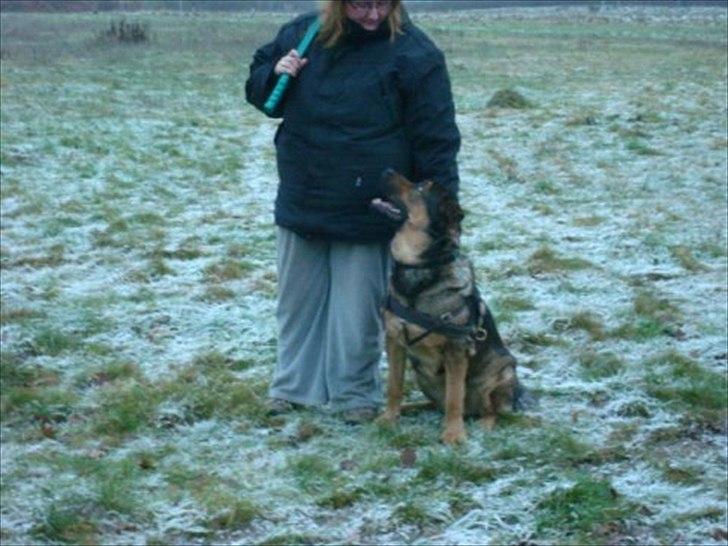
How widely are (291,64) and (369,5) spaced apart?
Result: 43 cm

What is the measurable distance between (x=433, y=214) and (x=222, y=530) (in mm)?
1613

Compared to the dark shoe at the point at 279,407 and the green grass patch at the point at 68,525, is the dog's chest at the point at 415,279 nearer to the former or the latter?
the dark shoe at the point at 279,407

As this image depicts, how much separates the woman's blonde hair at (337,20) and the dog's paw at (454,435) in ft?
5.68

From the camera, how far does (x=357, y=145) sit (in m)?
5.84

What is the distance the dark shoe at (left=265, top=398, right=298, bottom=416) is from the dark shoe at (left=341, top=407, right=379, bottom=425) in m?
0.27

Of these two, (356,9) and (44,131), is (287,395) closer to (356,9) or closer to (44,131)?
(356,9)

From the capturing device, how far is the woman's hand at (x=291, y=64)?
19.2 ft

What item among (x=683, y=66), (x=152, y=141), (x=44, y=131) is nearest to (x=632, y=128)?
(x=152, y=141)

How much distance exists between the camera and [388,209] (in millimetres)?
5719

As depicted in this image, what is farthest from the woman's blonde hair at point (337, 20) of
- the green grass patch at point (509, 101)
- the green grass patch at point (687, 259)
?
the green grass patch at point (509, 101)

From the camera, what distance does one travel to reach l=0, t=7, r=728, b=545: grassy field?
5.19 metres

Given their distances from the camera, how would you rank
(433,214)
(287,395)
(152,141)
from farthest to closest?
1. (152,141)
2. (287,395)
3. (433,214)

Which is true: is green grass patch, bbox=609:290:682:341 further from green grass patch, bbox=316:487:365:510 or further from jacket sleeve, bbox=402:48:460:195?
green grass patch, bbox=316:487:365:510

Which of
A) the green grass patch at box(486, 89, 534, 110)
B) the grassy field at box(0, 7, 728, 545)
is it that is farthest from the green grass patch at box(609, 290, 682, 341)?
the green grass patch at box(486, 89, 534, 110)
